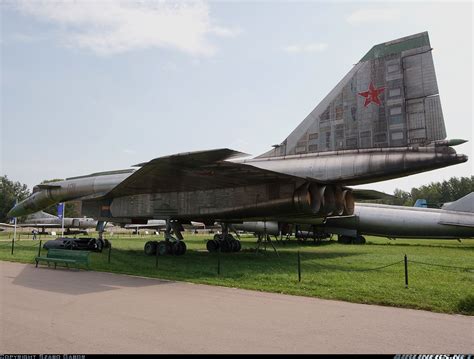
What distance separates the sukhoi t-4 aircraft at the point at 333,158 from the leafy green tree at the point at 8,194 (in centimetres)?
8117

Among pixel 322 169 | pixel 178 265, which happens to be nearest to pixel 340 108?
pixel 322 169

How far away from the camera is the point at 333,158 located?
1196cm

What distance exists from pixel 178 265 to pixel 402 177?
7359mm

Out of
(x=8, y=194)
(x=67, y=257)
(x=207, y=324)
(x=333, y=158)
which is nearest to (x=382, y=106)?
(x=333, y=158)

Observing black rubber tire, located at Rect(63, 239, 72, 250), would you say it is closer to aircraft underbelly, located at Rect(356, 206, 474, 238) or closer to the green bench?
the green bench

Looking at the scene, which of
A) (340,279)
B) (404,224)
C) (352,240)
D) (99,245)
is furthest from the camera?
(352,240)

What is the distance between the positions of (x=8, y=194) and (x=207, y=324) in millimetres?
94402

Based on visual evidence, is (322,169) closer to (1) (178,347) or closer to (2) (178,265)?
(2) (178,265)

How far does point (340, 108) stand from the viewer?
12422mm

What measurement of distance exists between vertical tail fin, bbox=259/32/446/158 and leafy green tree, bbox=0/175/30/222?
8506 centimetres

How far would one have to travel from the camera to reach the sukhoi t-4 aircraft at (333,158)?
1069 centimetres

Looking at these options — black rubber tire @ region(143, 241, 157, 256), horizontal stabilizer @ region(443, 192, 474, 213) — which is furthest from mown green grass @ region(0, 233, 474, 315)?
horizontal stabilizer @ region(443, 192, 474, 213)

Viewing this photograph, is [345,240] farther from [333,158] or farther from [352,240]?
[333,158]

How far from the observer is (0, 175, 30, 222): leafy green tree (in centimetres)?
8306
